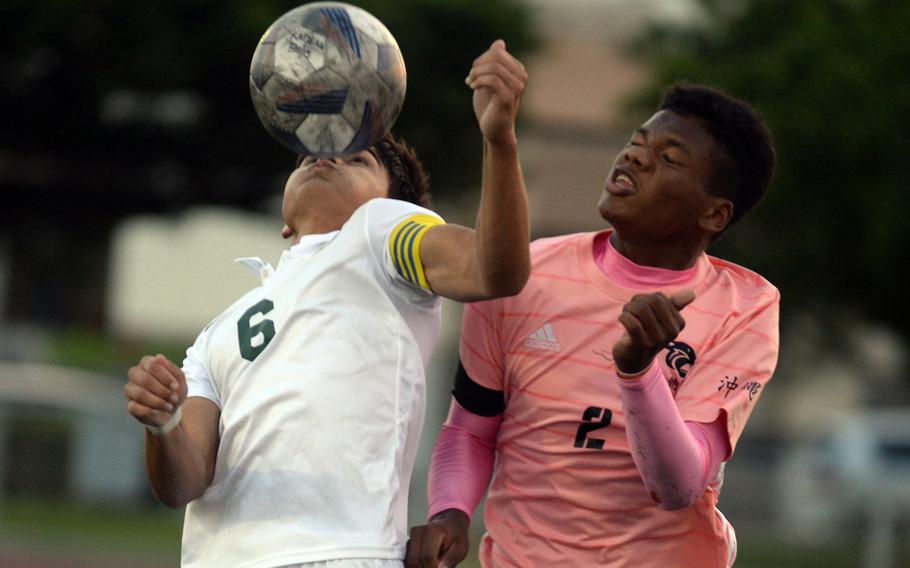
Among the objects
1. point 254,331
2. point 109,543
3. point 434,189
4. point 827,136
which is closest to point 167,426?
point 254,331

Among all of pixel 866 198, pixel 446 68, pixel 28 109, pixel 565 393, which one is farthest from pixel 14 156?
pixel 565 393

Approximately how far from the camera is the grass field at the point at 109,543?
47.9ft

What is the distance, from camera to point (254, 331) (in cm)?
379

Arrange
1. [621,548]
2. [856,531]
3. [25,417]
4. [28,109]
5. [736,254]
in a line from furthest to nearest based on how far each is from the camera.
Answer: [28,109] < [856,531] < [736,254] < [25,417] < [621,548]

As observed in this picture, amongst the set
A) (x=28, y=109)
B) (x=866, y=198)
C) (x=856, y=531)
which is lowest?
(x=856, y=531)

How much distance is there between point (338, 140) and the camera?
12.2ft

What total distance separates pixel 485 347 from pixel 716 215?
2.23 ft

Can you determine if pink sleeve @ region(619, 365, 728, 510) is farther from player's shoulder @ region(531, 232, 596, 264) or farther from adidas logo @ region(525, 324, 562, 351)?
player's shoulder @ region(531, 232, 596, 264)

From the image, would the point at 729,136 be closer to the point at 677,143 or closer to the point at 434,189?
the point at 677,143

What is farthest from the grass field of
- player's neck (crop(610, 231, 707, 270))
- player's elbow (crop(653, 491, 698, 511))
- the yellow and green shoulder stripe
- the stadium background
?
the yellow and green shoulder stripe

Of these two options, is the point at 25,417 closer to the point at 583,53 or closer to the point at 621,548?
the point at 621,548

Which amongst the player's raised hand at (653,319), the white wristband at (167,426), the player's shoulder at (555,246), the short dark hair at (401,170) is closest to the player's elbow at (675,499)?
the player's raised hand at (653,319)

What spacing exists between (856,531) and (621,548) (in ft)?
57.6

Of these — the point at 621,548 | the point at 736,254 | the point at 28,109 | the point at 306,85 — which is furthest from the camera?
the point at 28,109
